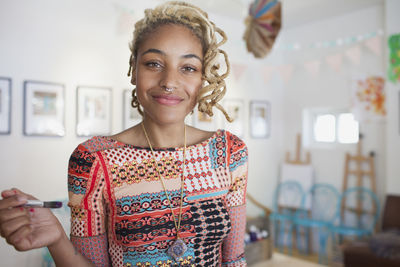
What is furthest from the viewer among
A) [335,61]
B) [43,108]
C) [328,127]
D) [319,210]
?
[328,127]

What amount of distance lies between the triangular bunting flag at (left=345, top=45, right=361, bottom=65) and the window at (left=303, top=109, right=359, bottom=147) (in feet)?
2.27

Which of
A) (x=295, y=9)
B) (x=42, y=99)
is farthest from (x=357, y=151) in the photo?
(x=42, y=99)

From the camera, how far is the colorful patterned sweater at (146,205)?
836 millimetres

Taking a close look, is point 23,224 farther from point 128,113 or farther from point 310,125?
point 310,125

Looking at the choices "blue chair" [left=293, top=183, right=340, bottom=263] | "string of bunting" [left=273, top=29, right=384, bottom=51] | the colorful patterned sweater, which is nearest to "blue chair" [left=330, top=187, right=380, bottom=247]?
"blue chair" [left=293, top=183, right=340, bottom=263]

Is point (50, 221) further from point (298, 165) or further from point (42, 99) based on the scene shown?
point (298, 165)

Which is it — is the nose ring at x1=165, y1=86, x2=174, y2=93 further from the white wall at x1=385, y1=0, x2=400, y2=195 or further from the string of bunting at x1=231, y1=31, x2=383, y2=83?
the white wall at x1=385, y1=0, x2=400, y2=195

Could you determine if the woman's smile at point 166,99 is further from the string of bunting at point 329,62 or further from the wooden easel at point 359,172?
the wooden easel at point 359,172

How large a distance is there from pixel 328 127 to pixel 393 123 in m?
1.02

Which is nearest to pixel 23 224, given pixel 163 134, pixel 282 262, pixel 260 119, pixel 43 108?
pixel 163 134

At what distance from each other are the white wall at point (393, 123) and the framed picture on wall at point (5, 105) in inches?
150

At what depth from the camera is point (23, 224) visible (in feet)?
2.19

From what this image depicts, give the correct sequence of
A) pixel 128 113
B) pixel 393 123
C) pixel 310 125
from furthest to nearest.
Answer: pixel 310 125 < pixel 393 123 < pixel 128 113

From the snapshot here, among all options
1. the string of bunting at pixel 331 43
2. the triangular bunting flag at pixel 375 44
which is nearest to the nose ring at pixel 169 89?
the triangular bunting flag at pixel 375 44
